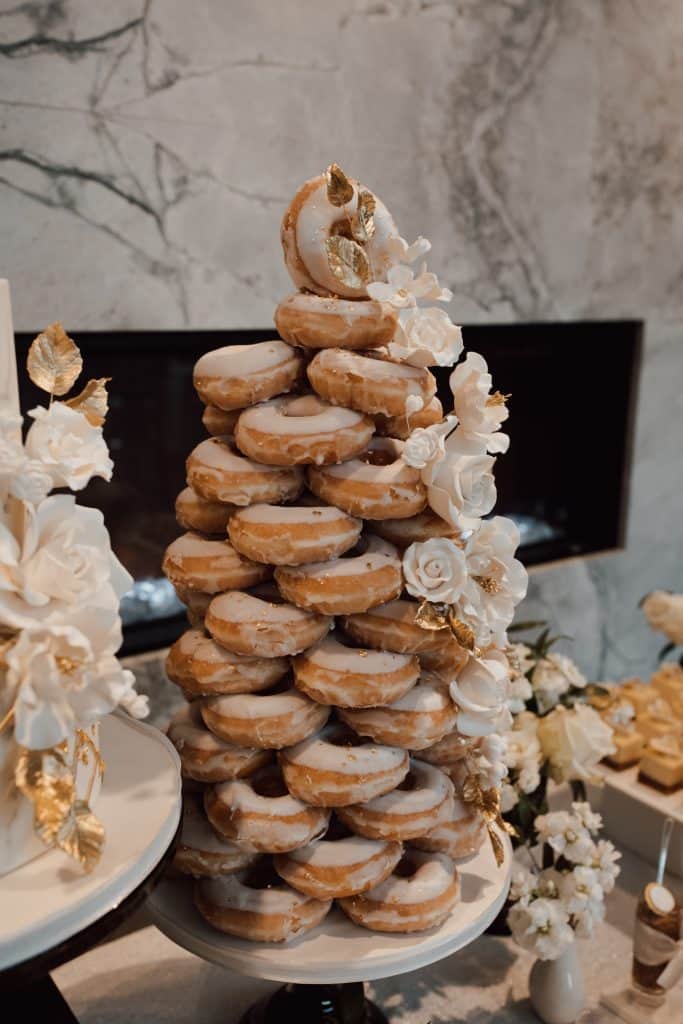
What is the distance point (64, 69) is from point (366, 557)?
848 mm

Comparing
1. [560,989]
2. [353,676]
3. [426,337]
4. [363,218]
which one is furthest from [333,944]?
[363,218]

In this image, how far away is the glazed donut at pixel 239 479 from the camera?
791mm

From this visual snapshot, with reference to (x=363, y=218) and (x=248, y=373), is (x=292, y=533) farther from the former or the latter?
(x=363, y=218)

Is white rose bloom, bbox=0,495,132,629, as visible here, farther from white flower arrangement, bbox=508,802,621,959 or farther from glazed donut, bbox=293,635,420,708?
white flower arrangement, bbox=508,802,621,959

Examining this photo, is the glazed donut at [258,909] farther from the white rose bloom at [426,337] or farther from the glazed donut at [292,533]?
the white rose bloom at [426,337]

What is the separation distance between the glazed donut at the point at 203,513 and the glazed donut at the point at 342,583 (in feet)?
0.30

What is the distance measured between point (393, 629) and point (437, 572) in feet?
0.22

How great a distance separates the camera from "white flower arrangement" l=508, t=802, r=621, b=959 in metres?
1.08

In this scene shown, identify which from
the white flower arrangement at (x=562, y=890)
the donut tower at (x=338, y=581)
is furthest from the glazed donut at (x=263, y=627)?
the white flower arrangement at (x=562, y=890)

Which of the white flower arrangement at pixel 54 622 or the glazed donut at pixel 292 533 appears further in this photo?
the glazed donut at pixel 292 533

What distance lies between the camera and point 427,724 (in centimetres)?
81

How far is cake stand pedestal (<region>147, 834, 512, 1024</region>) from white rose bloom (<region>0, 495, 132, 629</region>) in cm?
39

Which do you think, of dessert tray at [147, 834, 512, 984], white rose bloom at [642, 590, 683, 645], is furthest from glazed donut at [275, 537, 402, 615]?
white rose bloom at [642, 590, 683, 645]

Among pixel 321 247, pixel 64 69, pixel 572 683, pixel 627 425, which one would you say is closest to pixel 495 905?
pixel 572 683
